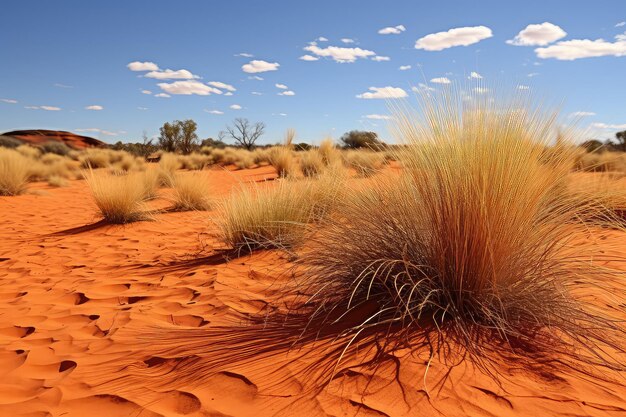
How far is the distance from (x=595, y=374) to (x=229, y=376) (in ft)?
5.62

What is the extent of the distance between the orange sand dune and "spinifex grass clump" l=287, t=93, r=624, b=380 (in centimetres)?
20

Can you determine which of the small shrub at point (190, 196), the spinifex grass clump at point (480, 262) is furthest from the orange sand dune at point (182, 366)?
the small shrub at point (190, 196)

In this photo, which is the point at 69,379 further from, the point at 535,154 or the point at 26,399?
the point at 535,154

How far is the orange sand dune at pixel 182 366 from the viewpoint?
1.89 m

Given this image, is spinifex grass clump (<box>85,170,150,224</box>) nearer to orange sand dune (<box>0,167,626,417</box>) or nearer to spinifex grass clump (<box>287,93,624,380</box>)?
orange sand dune (<box>0,167,626,417</box>)

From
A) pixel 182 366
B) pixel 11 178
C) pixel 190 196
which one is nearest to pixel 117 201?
pixel 190 196

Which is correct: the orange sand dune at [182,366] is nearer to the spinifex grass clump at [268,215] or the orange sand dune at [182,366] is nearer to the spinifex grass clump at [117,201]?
the spinifex grass clump at [268,215]

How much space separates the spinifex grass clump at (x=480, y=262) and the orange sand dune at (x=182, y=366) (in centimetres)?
20

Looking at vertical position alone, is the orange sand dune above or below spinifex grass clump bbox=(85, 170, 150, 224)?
below

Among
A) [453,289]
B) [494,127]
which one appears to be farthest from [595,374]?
[494,127]

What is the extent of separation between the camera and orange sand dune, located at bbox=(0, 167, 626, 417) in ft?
6.19

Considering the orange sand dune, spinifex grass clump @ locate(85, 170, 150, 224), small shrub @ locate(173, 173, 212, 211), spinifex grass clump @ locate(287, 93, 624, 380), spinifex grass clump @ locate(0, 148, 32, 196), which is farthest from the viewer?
spinifex grass clump @ locate(0, 148, 32, 196)

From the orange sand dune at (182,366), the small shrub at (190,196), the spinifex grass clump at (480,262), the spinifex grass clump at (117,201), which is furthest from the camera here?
the small shrub at (190,196)

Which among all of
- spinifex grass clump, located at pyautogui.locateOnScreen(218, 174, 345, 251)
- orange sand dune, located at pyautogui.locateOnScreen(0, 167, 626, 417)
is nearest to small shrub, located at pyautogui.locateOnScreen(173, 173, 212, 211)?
spinifex grass clump, located at pyautogui.locateOnScreen(218, 174, 345, 251)
